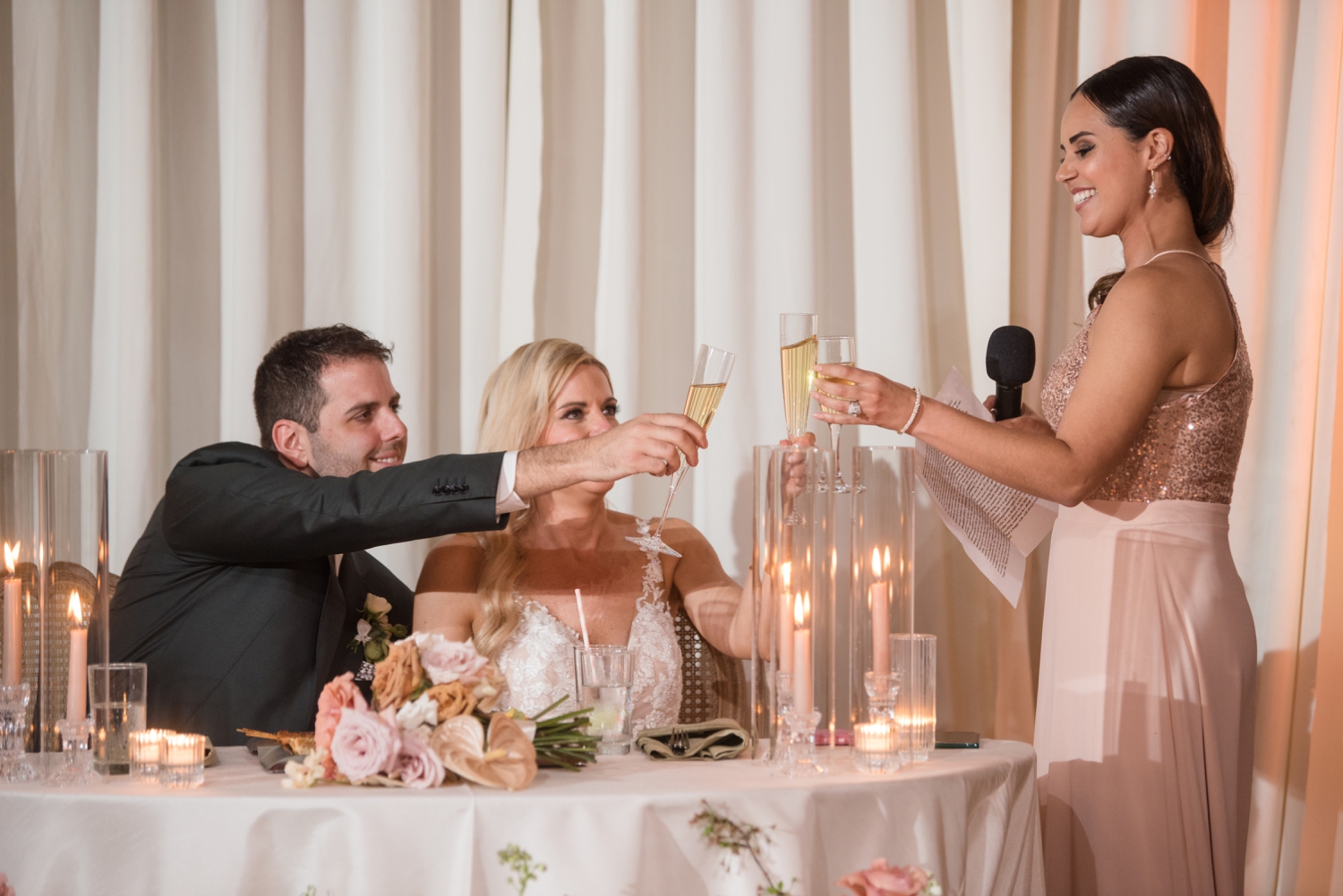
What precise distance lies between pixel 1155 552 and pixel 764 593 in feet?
3.10

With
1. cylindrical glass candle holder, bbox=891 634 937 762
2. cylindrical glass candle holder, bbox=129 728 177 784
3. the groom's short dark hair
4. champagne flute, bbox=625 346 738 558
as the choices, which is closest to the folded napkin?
cylindrical glass candle holder, bbox=891 634 937 762

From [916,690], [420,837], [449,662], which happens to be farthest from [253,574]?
[916,690]

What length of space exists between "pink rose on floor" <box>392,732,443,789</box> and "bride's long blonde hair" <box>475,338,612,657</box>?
1148 millimetres

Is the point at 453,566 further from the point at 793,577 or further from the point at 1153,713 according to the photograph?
the point at 1153,713

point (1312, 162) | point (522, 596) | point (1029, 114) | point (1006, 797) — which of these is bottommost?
point (1006, 797)

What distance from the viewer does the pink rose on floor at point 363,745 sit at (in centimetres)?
149

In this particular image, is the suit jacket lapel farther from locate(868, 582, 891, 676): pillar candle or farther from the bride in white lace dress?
locate(868, 582, 891, 676): pillar candle

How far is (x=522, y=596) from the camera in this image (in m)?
2.75

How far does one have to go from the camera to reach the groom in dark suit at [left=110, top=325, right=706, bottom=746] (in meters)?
2.16

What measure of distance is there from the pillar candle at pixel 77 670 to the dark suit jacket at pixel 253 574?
1.80 feet

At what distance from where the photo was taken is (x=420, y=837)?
145cm

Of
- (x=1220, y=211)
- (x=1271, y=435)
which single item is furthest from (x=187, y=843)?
(x=1271, y=435)

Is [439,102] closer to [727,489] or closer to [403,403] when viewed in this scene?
[403,403]

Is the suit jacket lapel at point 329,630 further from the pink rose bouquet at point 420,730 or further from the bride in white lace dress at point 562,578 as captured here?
the pink rose bouquet at point 420,730
